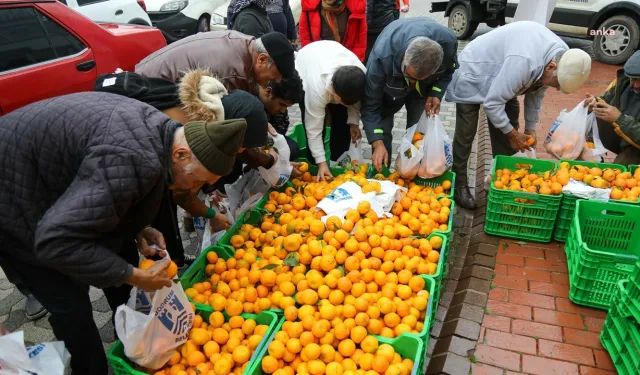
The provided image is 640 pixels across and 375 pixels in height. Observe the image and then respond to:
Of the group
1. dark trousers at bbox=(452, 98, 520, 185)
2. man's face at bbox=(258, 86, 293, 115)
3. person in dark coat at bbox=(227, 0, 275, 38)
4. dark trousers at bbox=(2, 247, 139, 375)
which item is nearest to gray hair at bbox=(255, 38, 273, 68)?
man's face at bbox=(258, 86, 293, 115)

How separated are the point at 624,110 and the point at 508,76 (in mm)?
1244

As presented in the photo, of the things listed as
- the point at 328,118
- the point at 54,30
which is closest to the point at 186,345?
the point at 328,118

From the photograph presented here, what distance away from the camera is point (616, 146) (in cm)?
429

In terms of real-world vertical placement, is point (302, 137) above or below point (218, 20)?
below

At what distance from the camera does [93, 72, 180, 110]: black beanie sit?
2373 millimetres

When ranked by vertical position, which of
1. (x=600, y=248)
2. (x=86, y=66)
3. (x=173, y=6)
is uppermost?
(x=86, y=66)

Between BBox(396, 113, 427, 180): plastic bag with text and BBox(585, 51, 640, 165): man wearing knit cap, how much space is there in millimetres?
1581

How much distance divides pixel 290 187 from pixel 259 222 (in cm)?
47

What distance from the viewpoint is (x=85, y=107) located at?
1.75 meters

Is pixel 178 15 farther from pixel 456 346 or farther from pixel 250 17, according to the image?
pixel 456 346

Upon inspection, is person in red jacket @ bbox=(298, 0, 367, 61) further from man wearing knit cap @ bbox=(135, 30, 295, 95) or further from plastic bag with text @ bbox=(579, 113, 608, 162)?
plastic bag with text @ bbox=(579, 113, 608, 162)

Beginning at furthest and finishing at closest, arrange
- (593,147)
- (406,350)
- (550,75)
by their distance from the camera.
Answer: (593,147), (550,75), (406,350)

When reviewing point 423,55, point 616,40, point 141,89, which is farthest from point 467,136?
point 616,40

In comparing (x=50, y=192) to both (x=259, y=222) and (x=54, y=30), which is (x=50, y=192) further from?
(x=54, y=30)
